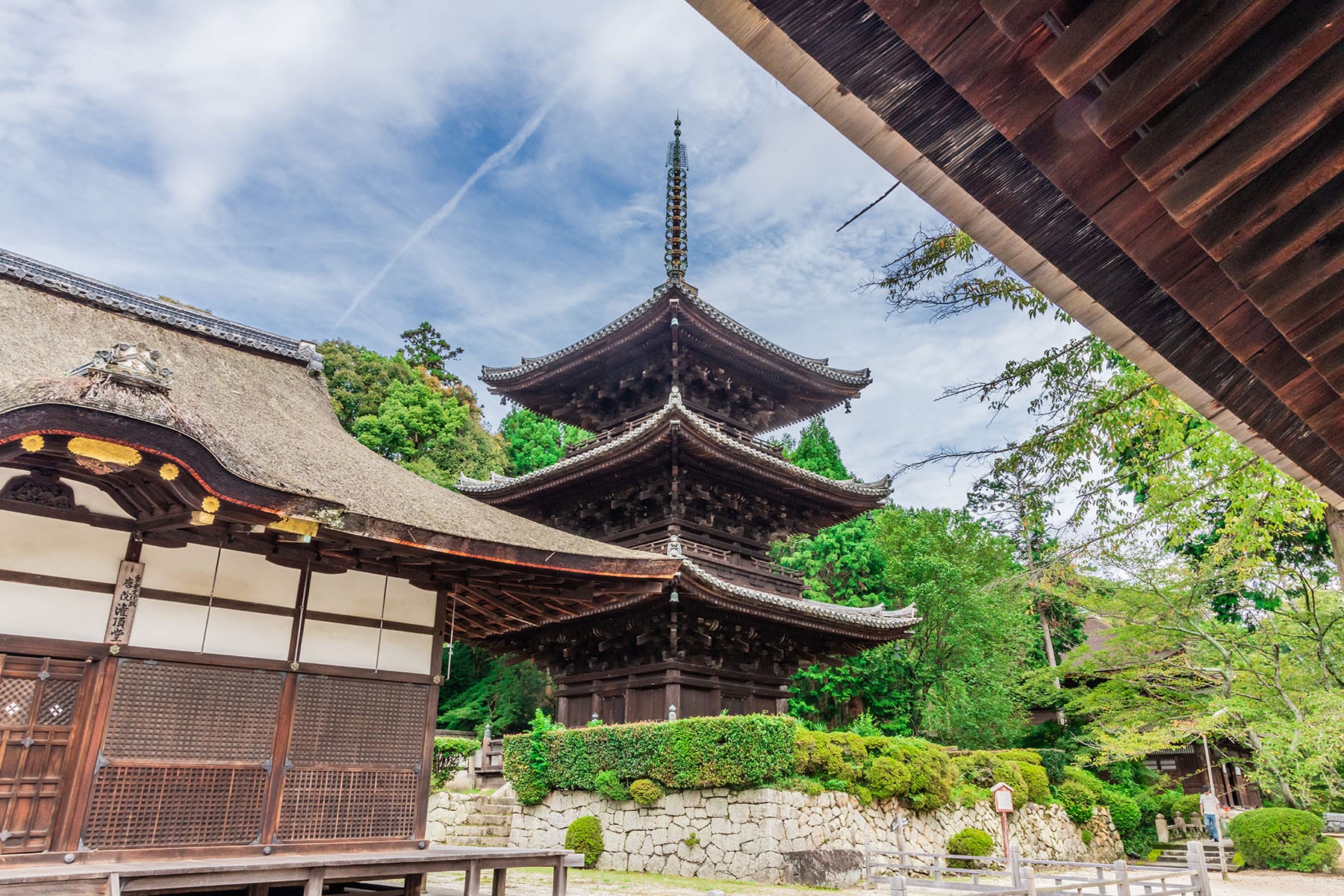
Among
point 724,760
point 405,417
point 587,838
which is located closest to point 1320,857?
point 724,760

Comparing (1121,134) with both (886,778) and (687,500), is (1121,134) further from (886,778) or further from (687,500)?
(687,500)

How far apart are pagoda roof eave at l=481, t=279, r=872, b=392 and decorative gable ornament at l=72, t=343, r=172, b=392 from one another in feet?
42.4

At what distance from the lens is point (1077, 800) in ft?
72.5

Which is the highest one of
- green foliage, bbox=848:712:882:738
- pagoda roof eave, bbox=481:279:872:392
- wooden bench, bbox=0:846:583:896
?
pagoda roof eave, bbox=481:279:872:392

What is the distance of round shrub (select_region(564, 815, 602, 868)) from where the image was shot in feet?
52.4

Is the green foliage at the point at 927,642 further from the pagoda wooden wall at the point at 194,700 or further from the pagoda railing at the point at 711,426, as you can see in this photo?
the pagoda wooden wall at the point at 194,700

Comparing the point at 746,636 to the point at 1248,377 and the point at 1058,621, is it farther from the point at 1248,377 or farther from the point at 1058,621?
the point at 1058,621

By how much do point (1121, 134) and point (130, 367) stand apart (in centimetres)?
690

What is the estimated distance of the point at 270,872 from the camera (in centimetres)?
691

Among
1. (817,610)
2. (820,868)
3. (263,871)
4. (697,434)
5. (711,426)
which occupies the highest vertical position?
(711,426)

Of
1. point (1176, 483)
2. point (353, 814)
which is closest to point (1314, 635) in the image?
point (1176, 483)

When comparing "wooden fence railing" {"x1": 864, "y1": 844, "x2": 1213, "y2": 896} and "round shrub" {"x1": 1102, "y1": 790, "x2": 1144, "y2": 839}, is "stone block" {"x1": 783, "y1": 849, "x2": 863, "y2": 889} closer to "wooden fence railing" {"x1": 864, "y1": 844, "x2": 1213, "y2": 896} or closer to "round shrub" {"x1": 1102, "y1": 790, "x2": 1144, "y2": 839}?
"wooden fence railing" {"x1": 864, "y1": 844, "x2": 1213, "y2": 896}

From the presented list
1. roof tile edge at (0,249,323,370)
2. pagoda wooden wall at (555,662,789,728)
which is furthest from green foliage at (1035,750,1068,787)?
roof tile edge at (0,249,323,370)

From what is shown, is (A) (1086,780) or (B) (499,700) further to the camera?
(B) (499,700)
